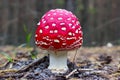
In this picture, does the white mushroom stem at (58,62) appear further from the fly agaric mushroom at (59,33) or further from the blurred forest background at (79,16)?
the blurred forest background at (79,16)

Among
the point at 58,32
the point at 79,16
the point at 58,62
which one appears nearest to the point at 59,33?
the point at 58,32

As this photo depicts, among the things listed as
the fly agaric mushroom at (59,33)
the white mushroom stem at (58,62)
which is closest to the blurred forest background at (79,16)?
the white mushroom stem at (58,62)

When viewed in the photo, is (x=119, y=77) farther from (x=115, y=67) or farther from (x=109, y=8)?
(x=109, y=8)

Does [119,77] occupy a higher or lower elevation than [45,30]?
lower

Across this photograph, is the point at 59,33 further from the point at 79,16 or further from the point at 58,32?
the point at 79,16

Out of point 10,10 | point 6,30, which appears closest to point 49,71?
point 6,30

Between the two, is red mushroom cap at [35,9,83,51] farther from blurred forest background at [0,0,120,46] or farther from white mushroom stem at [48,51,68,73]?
blurred forest background at [0,0,120,46]
